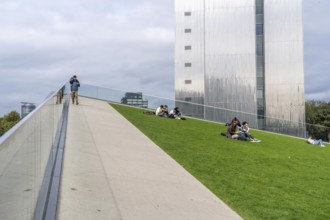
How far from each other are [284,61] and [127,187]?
37589 mm

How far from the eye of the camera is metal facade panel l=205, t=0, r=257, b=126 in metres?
42.2

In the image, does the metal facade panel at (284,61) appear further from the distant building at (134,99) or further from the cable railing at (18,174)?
the cable railing at (18,174)

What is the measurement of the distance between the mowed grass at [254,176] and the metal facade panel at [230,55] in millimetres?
23970

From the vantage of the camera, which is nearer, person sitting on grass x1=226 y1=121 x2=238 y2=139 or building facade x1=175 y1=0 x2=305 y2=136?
person sitting on grass x1=226 y1=121 x2=238 y2=139

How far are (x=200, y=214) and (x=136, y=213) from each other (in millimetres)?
1240

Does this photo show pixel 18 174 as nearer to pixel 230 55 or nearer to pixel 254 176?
pixel 254 176

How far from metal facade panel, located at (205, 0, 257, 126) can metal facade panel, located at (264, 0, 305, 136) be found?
6.15ft

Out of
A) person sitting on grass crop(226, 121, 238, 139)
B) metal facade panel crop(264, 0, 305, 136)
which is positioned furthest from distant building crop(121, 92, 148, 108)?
metal facade panel crop(264, 0, 305, 136)

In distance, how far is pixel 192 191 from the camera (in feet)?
29.1

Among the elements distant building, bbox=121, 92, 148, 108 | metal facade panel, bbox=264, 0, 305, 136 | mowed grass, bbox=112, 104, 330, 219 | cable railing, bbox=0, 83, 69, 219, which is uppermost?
metal facade panel, bbox=264, 0, 305, 136

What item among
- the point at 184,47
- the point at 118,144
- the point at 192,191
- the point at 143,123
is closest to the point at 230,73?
the point at 184,47

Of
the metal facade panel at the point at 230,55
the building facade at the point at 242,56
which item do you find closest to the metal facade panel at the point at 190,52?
the building facade at the point at 242,56

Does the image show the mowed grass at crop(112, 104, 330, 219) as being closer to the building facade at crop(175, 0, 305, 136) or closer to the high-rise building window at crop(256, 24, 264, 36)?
the building facade at crop(175, 0, 305, 136)

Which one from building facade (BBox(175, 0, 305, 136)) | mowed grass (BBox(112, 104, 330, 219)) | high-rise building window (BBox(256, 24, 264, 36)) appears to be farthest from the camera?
high-rise building window (BBox(256, 24, 264, 36))
